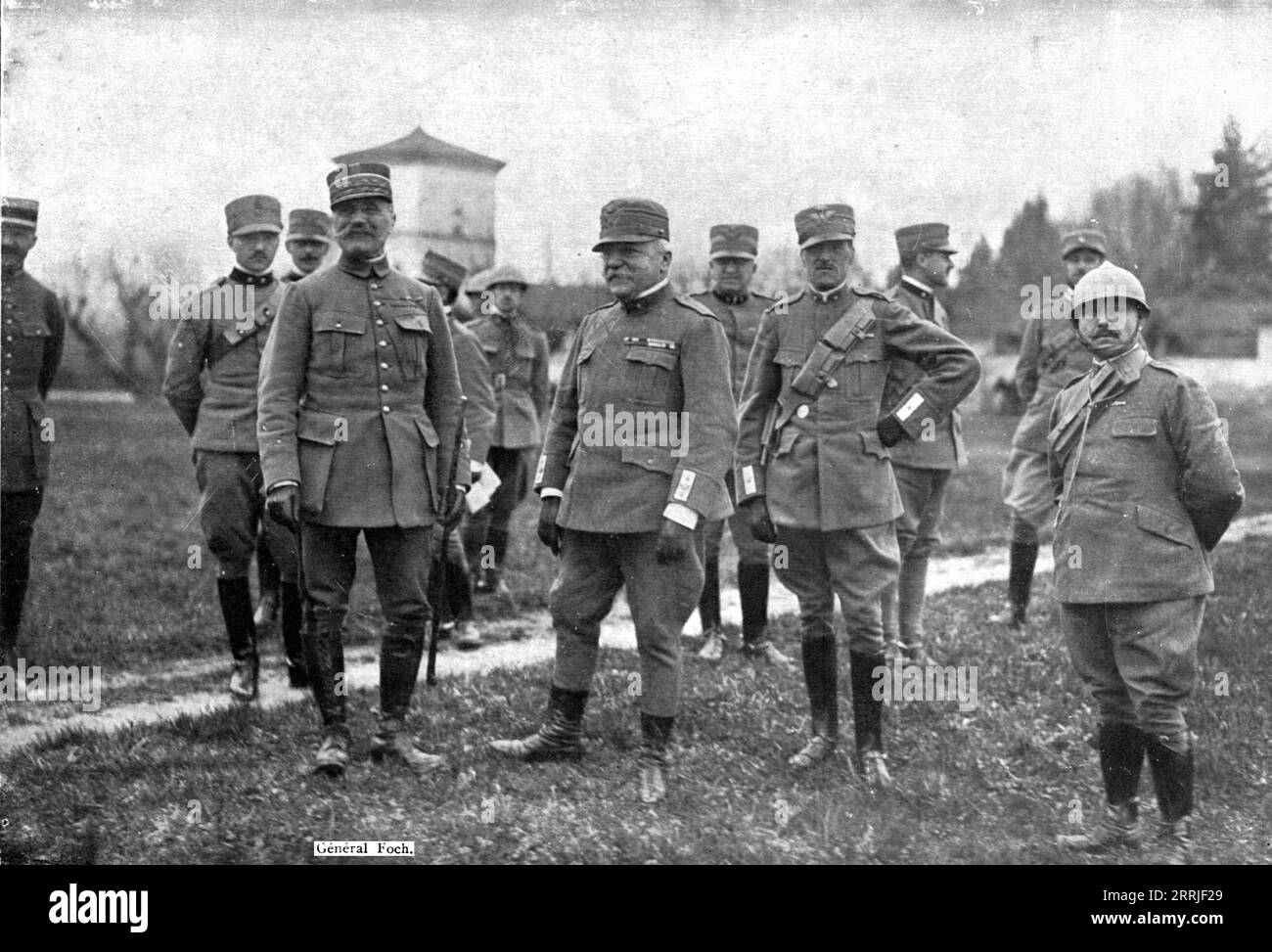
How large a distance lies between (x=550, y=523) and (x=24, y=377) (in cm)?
352

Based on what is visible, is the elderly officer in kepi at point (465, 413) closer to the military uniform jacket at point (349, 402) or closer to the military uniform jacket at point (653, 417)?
the military uniform jacket at point (349, 402)

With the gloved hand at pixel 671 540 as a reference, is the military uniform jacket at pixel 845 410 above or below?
above

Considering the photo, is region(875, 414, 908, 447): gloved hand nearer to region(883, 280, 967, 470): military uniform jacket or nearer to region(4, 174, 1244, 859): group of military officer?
region(4, 174, 1244, 859): group of military officer

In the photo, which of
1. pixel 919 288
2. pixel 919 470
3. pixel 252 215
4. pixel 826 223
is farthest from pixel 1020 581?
pixel 252 215

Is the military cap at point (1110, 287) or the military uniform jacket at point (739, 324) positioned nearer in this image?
the military cap at point (1110, 287)

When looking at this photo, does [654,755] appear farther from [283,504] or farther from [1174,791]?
[1174,791]

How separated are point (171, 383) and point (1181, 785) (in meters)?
5.38

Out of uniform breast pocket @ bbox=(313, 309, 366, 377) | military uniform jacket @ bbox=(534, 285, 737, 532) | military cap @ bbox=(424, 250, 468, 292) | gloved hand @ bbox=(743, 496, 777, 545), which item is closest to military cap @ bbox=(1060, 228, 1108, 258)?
gloved hand @ bbox=(743, 496, 777, 545)

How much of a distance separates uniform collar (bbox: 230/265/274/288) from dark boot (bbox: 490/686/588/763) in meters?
2.89

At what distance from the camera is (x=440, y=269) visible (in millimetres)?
8336

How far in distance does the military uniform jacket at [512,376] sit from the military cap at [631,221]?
423 cm

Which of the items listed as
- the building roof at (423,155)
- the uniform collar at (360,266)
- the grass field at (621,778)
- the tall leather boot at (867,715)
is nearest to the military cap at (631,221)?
the uniform collar at (360,266)

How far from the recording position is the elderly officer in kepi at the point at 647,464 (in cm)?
506
